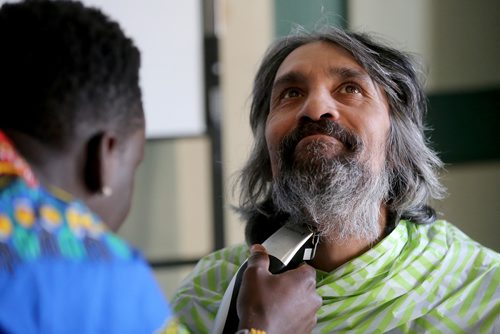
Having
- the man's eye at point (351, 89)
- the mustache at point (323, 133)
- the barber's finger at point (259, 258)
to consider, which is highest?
the man's eye at point (351, 89)

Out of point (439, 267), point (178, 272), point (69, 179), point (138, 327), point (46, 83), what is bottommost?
point (178, 272)

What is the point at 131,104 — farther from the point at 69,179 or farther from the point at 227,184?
the point at 227,184

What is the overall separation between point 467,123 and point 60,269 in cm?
318

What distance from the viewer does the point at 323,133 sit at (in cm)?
167

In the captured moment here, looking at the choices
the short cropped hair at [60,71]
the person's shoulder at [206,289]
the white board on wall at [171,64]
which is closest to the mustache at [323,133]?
the person's shoulder at [206,289]

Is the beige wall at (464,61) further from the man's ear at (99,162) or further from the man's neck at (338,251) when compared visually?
the man's ear at (99,162)

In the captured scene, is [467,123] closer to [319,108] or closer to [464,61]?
[464,61]

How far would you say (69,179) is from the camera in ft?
3.03

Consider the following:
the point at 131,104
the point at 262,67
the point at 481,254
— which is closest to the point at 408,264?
the point at 481,254

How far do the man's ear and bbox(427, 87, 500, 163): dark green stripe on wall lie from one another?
9.66ft

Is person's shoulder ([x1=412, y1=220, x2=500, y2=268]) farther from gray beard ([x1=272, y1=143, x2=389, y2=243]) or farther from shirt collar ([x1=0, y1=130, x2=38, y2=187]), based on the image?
shirt collar ([x1=0, y1=130, x2=38, y2=187])

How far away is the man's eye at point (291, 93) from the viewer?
181 cm

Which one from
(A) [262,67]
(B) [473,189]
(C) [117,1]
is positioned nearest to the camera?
(A) [262,67]

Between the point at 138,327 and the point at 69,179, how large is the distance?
0.20m
